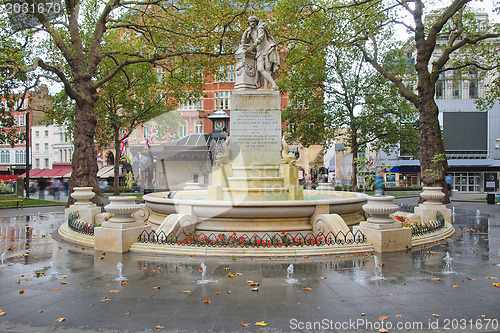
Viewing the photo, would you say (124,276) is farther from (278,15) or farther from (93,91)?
(278,15)

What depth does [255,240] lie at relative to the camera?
27.2ft

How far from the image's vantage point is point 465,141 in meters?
46.9

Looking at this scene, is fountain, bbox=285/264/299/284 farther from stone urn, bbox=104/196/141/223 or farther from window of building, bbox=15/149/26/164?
window of building, bbox=15/149/26/164

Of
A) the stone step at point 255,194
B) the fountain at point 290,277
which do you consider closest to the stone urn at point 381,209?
the fountain at point 290,277

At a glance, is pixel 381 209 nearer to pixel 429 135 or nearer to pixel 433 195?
pixel 433 195

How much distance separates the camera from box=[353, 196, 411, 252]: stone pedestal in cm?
839

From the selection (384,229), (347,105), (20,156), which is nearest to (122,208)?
(384,229)

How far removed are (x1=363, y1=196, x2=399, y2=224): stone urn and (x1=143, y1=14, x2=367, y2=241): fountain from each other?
0.80 m

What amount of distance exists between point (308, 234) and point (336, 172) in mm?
46384

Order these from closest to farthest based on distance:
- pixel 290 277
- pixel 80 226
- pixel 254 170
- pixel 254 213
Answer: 1. pixel 290 277
2. pixel 254 213
3. pixel 80 226
4. pixel 254 170

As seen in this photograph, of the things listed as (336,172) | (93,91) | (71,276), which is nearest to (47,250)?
(71,276)

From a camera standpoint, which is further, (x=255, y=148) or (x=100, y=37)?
(x=100, y=37)

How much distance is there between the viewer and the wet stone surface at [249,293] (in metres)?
4.43

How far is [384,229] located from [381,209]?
506 millimetres
